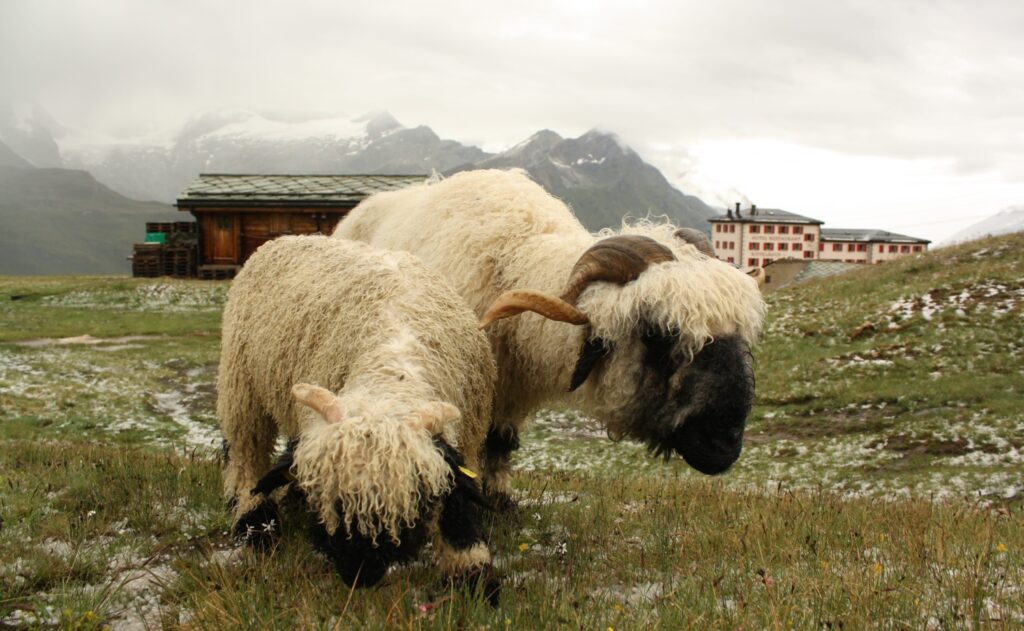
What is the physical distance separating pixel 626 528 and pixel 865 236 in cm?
11965

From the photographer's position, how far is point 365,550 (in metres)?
3.57

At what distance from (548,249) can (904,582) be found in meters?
3.56

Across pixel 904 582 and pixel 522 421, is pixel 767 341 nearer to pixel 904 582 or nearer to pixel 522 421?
pixel 522 421

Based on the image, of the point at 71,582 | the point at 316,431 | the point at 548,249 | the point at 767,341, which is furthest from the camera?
the point at 767,341

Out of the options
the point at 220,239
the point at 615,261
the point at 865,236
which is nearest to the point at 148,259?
the point at 220,239

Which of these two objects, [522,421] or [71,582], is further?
[522,421]

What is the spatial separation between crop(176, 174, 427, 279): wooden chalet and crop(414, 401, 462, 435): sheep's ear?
33.7m

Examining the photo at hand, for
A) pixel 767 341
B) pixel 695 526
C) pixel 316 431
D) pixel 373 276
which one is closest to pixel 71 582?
pixel 316 431

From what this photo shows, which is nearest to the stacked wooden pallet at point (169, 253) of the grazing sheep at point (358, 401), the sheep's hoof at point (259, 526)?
the grazing sheep at point (358, 401)

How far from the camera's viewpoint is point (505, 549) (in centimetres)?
537

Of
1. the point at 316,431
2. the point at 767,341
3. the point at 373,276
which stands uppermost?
the point at 373,276

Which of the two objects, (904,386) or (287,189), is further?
(287,189)

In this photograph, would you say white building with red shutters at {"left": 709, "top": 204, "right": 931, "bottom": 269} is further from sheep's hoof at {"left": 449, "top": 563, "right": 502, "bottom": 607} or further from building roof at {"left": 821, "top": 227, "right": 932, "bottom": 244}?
sheep's hoof at {"left": 449, "top": 563, "right": 502, "bottom": 607}

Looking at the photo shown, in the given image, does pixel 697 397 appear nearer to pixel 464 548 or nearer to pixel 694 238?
pixel 694 238
